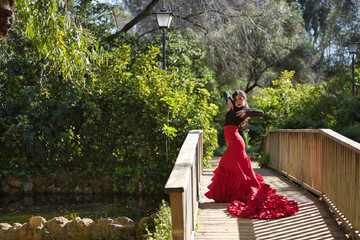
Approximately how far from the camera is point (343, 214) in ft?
17.7

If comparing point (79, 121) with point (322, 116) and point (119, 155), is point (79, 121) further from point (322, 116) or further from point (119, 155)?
point (322, 116)

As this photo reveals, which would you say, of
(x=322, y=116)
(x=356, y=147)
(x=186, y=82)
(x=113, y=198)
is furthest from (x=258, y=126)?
(x=356, y=147)

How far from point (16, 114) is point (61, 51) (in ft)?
20.2

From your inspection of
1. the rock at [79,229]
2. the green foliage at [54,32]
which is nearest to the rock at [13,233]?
the rock at [79,229]

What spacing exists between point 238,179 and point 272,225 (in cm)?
123

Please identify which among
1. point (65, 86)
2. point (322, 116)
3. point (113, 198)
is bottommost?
point (113, 198)

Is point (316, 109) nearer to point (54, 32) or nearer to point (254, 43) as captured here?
point (254, 43)

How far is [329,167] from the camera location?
6.15m

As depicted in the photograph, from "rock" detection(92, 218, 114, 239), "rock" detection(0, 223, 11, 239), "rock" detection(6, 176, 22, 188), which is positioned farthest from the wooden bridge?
"rock" detection(6, 176, 22, 188)

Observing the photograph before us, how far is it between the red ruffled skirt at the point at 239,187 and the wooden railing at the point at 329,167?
0.61m

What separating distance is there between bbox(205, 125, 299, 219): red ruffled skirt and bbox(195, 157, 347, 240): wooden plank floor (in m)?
0.17

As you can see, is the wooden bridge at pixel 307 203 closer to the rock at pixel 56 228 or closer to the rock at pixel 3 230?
the rock at pixel 56 228

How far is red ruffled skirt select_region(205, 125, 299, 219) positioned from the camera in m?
6.23

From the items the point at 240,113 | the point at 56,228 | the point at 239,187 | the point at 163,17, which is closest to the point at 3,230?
the point at 56,228
